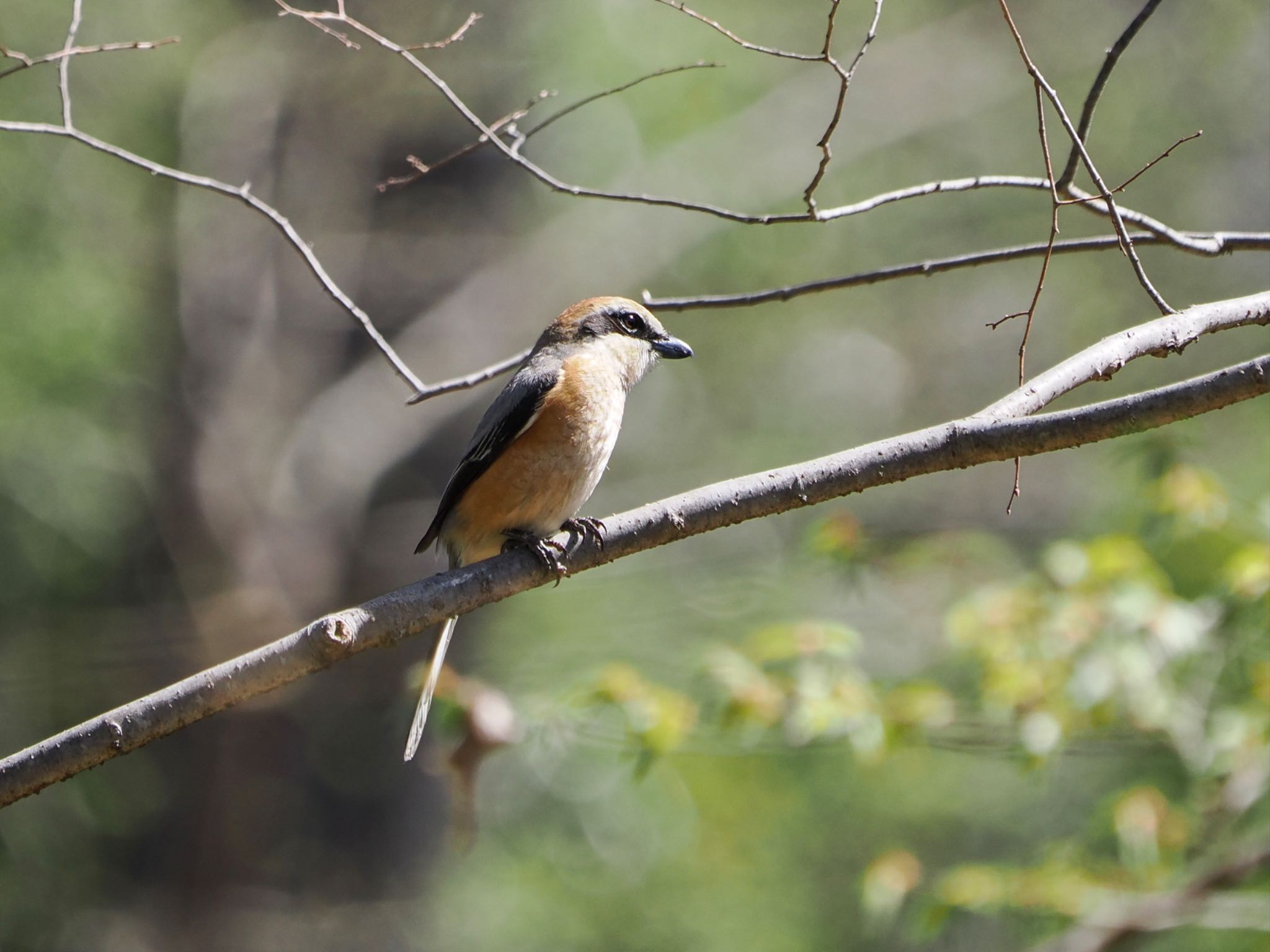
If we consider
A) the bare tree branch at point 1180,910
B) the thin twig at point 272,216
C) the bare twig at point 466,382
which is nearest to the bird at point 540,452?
the bare twig at point 466,382

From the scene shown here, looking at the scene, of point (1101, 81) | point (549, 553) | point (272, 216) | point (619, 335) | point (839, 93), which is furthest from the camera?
point (619, 335)

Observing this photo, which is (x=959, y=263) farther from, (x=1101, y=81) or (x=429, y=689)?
(x=429, y=689)

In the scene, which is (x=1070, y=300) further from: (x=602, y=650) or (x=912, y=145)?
(x=602, y=650)

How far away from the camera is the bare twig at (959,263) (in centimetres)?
296

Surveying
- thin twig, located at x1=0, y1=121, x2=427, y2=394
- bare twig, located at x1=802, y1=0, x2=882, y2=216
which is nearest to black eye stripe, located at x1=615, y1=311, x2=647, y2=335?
thin twig, located at x1=0, y1=121, x2=427, y2=394

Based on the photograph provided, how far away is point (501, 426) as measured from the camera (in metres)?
4.32

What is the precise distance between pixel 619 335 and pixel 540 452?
0.87 metres

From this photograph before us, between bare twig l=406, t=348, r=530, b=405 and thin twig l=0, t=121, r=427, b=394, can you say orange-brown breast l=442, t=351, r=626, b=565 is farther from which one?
thin twig l=0, t=121, r=427, b=394

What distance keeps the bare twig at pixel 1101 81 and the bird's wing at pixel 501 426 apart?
6.27 ft

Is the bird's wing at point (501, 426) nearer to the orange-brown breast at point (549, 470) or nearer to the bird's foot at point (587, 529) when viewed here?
the orange-brown breast at point (549, 470)

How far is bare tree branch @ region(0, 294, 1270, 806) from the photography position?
2426 millimetres

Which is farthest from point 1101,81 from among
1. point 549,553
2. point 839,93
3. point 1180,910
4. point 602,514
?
point 602,514

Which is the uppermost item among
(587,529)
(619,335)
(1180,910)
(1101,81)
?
(619,335)

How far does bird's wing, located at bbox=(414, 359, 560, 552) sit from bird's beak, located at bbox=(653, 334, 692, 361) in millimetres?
573
